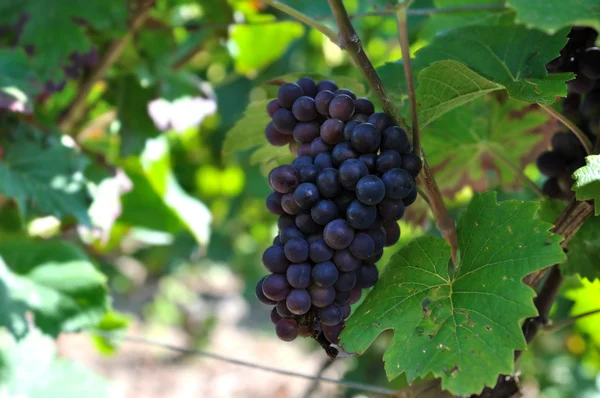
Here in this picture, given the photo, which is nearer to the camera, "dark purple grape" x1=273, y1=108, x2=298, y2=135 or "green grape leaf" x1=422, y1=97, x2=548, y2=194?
"dark purple grape" x1=273, y1=108, x2=298, y2=135

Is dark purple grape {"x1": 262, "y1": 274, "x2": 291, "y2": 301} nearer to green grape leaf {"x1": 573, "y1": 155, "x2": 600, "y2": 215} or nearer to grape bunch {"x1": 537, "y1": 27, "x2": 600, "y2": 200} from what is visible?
green grape leaf {"x1": 573, "y1": 155, "x2": 600, "y2": 215}

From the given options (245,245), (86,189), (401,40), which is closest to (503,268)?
(401,40)

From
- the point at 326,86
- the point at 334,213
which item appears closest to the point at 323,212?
the point at 334,213

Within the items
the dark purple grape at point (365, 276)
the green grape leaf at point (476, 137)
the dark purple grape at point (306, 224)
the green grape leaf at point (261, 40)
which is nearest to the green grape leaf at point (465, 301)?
the dark purple grape at point (365, 276)

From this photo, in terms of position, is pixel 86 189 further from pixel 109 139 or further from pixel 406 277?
pixel 406 277

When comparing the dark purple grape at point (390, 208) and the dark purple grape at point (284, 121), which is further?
the dark purple grape at point (284, 121)

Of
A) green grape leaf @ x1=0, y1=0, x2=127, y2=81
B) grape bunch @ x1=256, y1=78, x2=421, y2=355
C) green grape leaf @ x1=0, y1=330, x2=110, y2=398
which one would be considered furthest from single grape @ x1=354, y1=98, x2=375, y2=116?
green grape leaf @ x1=0, y1=330, x2=110, y2=398

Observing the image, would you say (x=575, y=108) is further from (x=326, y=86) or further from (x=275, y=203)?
(x=275, y=203)

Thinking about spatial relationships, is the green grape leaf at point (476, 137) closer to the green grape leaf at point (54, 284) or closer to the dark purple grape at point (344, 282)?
the dark purple grape at point (344, 282)

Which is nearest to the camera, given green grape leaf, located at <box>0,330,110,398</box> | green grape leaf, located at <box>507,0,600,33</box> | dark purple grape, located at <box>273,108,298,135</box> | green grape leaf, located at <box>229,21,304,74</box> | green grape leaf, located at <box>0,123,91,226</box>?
green grape leaf, located at <box>507,0,600,33</box>
